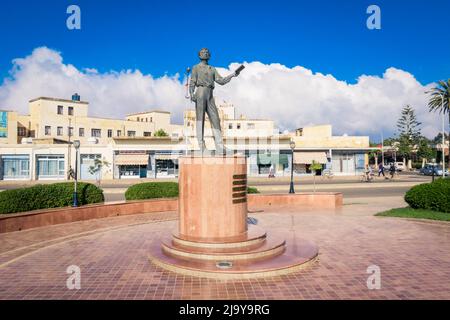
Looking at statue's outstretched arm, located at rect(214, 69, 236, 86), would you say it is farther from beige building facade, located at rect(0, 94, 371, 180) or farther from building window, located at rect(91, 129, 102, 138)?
building window, located at rect(91, 129, 102, 138)

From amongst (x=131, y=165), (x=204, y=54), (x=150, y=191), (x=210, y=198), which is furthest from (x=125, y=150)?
(x=210, y=198)

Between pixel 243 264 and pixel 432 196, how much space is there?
10391 mm

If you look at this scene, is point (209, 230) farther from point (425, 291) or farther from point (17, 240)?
point (17, 240)

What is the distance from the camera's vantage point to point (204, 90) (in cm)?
978

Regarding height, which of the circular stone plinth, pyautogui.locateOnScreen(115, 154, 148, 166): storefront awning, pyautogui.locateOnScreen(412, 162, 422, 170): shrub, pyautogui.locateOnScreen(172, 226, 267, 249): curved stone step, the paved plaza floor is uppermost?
pyautogui.locateOnScreen(115, 154, 148, 166): storefront awning

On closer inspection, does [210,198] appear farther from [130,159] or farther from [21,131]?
[21,131]

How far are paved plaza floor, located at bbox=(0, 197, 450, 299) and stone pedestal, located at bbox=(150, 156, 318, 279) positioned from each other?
1.93 feet

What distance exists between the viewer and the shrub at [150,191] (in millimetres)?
16172

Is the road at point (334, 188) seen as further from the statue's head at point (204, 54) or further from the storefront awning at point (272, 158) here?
the statue's head at point (204, 54)

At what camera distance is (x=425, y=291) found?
6016 mm

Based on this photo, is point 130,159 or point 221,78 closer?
point 221,78

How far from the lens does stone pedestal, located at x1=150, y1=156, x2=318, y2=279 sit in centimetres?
761

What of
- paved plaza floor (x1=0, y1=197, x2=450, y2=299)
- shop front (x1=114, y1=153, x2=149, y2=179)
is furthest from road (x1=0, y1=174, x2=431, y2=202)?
paved plaza floor (x1=0, y1=197, x2=450, y2=299)
